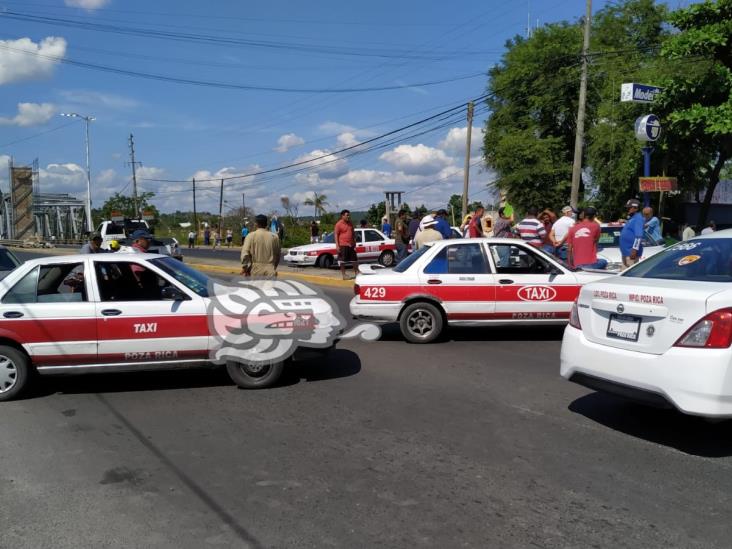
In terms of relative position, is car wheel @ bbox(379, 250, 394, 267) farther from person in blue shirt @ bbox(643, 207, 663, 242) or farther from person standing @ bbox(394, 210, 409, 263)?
person in blue shirt @ bbox(643, 207, 663, 242)

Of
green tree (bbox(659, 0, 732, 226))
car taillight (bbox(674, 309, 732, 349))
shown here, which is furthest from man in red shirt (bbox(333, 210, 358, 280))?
green tree (bbox(659, 0, 732, 226))

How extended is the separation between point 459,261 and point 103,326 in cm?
491

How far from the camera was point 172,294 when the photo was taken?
654 cm

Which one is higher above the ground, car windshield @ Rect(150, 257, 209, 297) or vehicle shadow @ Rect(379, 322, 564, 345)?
car windshield @ Rect(150, 257, 209, 297)

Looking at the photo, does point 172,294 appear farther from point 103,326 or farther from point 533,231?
point 533,231

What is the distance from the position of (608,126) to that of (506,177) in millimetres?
9255

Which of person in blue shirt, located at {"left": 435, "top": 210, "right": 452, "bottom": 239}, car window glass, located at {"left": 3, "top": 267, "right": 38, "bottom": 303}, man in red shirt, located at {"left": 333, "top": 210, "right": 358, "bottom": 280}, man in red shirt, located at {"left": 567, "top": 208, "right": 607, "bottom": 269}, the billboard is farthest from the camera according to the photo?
the billboard

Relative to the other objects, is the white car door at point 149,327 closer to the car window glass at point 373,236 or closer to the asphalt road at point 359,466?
the asphalt road at point 359,466

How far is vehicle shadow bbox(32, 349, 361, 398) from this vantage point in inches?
269

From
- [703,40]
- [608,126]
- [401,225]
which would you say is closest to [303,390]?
[401,225]

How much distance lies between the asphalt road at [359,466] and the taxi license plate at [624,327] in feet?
2.78

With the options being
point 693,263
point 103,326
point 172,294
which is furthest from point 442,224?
point 103,326

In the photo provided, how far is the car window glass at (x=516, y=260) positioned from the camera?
8.97m

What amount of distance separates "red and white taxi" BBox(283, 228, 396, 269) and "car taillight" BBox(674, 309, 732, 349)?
18.3 metres
